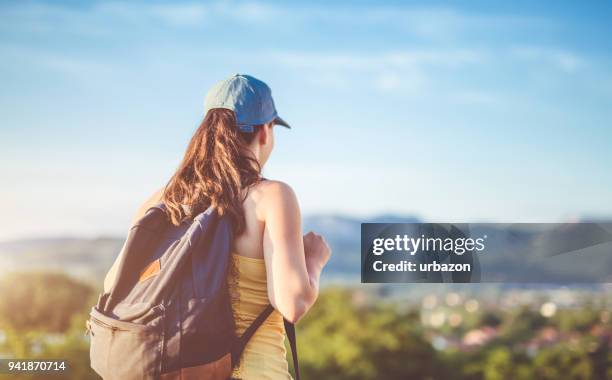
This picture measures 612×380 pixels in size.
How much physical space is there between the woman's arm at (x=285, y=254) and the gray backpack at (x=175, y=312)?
82 millimetres

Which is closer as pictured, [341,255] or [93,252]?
[341,255]

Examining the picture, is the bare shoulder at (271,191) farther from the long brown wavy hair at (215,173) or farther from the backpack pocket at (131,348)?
the backpack pocket at (131,348)

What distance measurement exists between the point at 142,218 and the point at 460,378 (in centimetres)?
248

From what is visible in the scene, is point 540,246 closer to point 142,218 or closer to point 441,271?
point 441,271

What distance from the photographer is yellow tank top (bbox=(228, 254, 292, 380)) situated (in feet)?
4.56

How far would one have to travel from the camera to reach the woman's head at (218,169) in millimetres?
1385

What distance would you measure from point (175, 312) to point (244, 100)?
0.41 metres

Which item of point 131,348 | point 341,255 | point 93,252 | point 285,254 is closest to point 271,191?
point 285,254

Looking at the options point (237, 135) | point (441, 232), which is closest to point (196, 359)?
point (237, 135)

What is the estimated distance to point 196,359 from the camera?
1.35 metres

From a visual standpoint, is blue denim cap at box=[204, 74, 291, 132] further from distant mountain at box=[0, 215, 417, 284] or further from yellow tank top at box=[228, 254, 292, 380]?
distant mountain at box=[0, 215, 417, 284]

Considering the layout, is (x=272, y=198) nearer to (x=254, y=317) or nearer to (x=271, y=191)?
(x=271, y=191)

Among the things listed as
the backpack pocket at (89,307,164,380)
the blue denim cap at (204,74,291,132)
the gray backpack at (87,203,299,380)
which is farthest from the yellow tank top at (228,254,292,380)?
the blue denim cap at (204,74,291,132)

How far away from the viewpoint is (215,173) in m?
1.41
